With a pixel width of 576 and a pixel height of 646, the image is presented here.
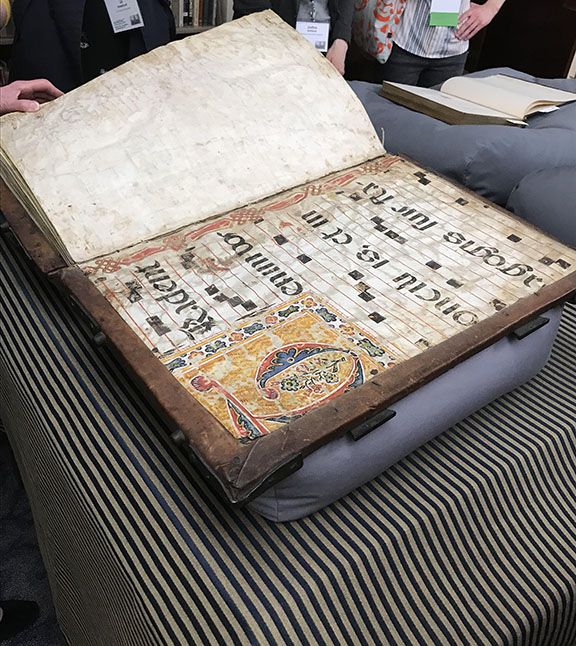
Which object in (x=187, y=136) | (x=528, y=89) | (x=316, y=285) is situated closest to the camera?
(x=316, y=285)

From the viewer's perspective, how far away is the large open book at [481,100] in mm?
1022

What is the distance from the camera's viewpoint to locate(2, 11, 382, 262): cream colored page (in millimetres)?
710

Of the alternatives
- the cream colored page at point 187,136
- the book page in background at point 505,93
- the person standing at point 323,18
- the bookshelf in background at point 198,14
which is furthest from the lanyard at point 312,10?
the bookshelf in background at point 198,14

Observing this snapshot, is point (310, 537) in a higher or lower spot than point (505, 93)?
lower

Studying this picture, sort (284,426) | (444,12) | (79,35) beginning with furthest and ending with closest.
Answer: (444,12) < (79,35) < (284,426)

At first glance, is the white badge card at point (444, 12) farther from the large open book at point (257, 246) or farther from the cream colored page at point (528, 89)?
the large open book at point (257, 246)

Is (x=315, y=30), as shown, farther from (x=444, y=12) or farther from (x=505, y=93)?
(x=505, y=93)

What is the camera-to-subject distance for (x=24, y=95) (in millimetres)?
912

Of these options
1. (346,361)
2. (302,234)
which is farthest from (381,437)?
(302,234)

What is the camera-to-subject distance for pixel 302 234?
0.73 meters

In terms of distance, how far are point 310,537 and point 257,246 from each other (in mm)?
330

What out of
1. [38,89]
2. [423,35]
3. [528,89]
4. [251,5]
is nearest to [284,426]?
[38,89]

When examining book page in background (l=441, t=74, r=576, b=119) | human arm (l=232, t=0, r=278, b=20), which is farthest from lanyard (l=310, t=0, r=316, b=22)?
book page in background (l=441, t=74, r=576, b=119)

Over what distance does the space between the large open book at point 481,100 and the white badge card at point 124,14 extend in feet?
1.95
